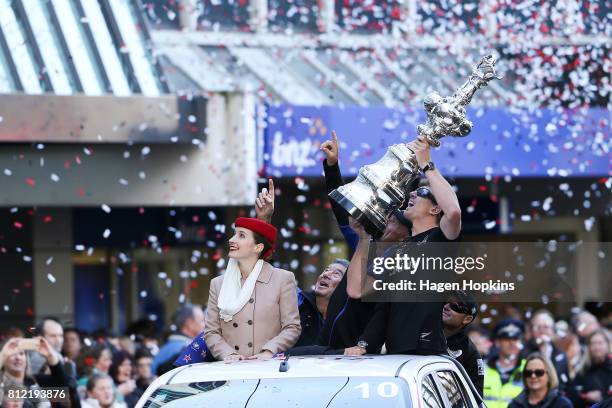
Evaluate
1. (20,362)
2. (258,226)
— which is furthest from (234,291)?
(20,362)

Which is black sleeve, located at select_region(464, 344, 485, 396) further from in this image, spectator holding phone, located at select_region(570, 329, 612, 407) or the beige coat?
spectator holding phone, located at select_region(570, 329, 612, 407)

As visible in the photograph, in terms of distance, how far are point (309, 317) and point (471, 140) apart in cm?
845

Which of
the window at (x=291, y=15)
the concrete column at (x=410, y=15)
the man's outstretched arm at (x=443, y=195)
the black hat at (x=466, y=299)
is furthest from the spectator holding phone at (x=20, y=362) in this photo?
the window at (x=291, y=15)

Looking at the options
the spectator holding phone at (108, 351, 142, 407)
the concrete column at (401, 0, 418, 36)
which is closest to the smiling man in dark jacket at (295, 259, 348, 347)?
the spectator holding phone at (108, 351, 142, 407)

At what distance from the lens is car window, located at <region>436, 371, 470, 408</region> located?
776 cm

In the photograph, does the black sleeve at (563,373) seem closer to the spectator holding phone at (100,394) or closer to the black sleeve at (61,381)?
the spectator holding phone at (100,394)

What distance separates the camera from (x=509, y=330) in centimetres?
1381

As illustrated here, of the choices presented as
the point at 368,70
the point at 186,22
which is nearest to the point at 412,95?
the point at 368,70

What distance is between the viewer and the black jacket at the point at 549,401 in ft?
37.8

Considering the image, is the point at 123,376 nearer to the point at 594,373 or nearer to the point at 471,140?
the point at 594,373

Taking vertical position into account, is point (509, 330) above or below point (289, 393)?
above

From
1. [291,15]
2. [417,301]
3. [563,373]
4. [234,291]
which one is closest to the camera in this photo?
[417,301]

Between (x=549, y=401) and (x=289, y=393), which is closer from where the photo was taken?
(x=289, y=393)

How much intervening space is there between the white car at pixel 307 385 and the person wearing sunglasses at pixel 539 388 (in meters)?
3.92
